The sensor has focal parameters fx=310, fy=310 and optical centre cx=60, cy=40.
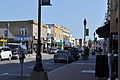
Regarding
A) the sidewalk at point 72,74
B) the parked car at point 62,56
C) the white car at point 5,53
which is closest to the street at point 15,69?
the sidewalk at point 72,74

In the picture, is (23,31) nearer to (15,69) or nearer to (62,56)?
(62,56)

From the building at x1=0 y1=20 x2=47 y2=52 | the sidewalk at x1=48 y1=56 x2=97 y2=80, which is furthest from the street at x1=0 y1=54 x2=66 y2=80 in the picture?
the building at x1=0 y1=20 x2=47 y2=52

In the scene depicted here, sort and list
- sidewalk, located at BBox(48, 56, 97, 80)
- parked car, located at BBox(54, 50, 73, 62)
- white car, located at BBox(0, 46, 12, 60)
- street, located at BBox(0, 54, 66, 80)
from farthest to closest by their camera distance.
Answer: white car, located at BBox(0, 46, 12, 60)
parked car, located at BBox(54, 50, 73, 62)
street, located at BBox(0, 54, 66, 80)
sidewalk, located at BBox(48, 56, 97, 80)

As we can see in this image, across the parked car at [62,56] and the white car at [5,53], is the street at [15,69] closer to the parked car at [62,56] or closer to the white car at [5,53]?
the parked car at [62,56]

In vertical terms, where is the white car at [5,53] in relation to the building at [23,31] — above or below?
below

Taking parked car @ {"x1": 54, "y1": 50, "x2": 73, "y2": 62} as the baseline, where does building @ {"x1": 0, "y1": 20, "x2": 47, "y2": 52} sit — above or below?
above

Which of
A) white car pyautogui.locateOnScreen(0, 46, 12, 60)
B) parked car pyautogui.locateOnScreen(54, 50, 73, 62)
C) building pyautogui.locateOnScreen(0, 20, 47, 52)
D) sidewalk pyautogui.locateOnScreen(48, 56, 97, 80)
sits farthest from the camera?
building pyautogui.locateOnScreen(0, 20, 47, 52)

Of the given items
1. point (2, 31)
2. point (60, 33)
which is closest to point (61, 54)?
point (2, 31)

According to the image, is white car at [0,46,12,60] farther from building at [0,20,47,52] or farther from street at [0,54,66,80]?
building at [0,20,47,52]

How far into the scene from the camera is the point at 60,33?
119m

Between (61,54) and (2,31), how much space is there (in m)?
37.1

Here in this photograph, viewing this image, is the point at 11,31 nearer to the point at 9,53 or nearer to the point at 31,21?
the point at 31,21

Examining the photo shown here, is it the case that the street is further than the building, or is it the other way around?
the building

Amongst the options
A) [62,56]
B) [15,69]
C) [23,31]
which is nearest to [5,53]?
[62,56]
